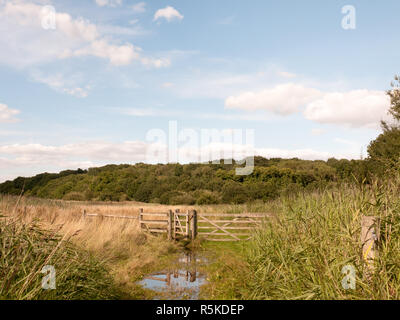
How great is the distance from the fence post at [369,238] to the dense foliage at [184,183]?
32.4 m

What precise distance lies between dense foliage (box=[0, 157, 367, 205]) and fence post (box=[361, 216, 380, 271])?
32447mm

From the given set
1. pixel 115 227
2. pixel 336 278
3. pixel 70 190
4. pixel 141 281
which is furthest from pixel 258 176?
pixel 336 278

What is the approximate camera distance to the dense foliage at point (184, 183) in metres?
39.9

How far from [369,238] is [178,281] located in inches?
236

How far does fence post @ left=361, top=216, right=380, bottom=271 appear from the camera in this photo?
4098 mm

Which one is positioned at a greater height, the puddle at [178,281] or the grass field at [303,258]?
the grass field at [303,258]

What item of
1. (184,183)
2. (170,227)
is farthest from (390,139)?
(184,183)

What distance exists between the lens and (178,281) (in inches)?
348
